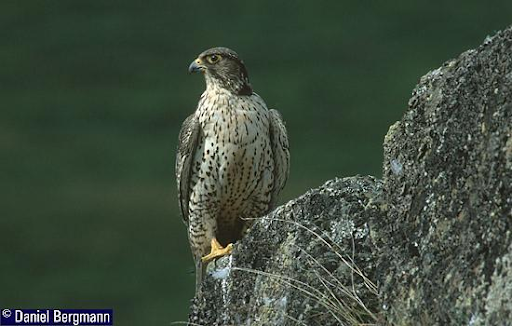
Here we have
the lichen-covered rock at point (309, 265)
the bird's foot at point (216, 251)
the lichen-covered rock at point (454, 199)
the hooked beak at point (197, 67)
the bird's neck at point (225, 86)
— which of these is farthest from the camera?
the hooked beak at point (197, 67)

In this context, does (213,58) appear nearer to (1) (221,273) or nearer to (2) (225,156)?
(2) (225,156)

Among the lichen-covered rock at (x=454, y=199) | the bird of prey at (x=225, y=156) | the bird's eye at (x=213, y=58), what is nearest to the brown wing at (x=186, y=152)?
the bird of prey at (x=225, y=156)

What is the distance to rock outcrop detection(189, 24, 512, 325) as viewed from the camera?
11.4 ft

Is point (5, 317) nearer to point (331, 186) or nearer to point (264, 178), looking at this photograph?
point (264, 178)

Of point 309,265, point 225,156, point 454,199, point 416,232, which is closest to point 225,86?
point 225,156

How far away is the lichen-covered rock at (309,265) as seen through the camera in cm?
450

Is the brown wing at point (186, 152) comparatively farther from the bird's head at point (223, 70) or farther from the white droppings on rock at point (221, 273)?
the white droppings on rock at point (221, 273)

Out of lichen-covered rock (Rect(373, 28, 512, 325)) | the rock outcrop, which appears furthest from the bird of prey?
lichen-covered rock (Rect(373, 28, 512, 325))

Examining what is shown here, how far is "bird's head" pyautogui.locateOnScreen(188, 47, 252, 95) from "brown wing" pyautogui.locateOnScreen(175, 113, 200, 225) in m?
0.27

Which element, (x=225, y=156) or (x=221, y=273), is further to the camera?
(x=225, y=156)

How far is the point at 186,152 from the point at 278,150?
573mm

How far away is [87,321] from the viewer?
873cm

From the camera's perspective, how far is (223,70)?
7.27 metres

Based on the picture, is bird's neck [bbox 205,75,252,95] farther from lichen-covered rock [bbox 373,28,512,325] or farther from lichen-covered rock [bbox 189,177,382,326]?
lichen-covered rock [bbox 373,28,512,325]
